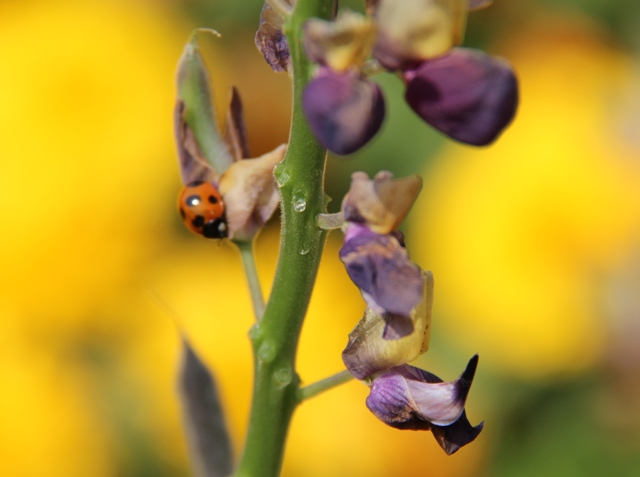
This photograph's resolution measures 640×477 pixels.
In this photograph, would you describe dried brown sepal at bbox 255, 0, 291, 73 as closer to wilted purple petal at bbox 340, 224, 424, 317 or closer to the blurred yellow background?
wilted purple petal at bbox 340, 224, 424, 317

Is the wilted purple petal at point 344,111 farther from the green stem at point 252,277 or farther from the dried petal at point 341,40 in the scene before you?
the green stem at point 252,277

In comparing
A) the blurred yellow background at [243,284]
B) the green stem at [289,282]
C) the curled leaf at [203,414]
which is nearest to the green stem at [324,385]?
the green stem at [289,282]

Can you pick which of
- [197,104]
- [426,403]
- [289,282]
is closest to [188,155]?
[197,104]

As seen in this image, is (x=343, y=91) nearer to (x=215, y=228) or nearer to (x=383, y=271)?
(x=383, y=271)

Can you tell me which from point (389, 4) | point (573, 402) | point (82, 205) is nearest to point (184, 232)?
point (82, 205)

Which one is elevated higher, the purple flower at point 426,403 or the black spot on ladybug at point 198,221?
the black spot on ladybug at point 198,221

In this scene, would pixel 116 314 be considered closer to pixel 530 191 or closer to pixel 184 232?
pixel 184 232
